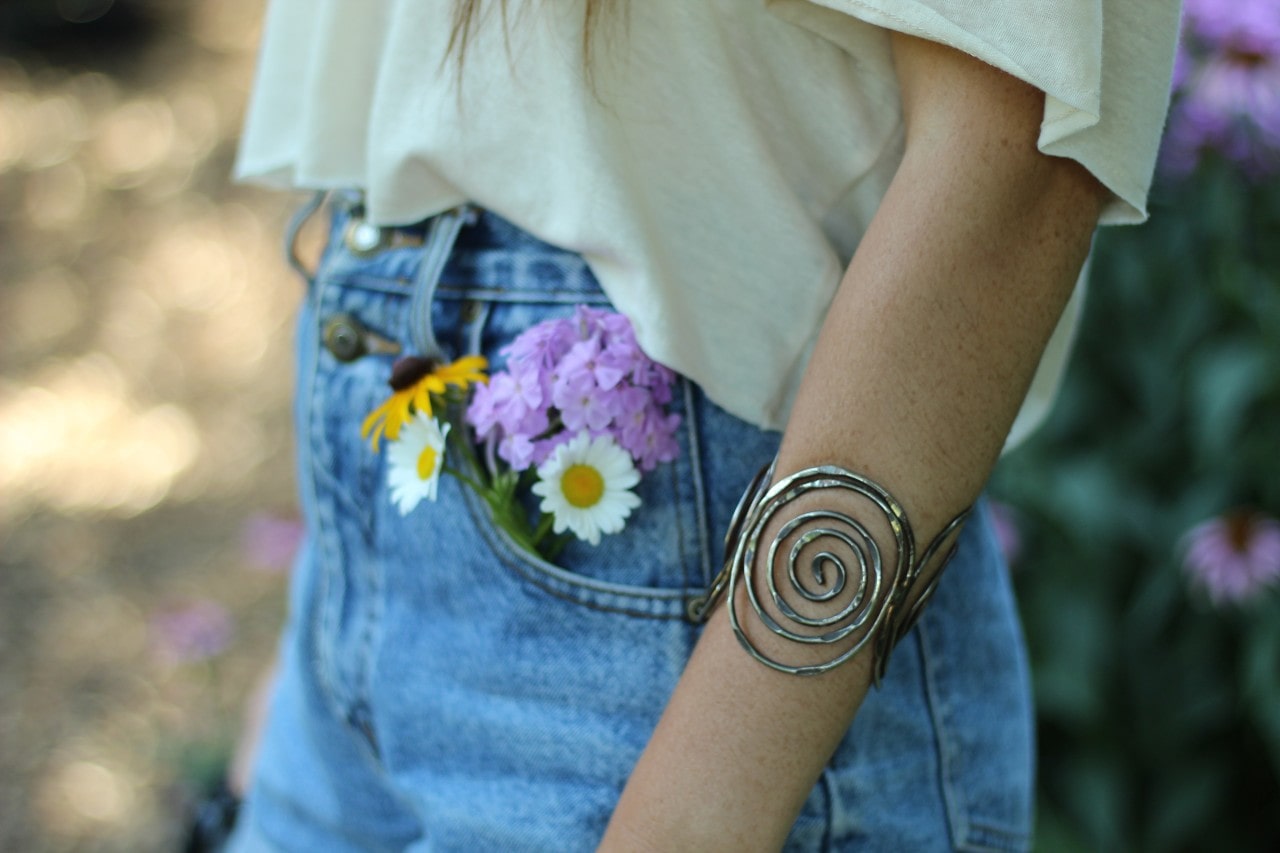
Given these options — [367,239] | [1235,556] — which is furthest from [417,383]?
[1235,556]

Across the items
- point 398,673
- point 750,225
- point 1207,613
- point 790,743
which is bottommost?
point 1207,613

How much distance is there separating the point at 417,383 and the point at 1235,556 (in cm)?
137

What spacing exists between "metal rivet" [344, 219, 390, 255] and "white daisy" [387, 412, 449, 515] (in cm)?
16

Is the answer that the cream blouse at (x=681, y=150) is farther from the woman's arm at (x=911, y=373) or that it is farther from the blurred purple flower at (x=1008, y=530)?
the blurred purple flower at (x=1008, y=530)

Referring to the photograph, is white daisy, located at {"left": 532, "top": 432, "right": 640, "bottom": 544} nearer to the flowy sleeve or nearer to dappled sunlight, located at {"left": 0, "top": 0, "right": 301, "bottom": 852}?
the flowy sleeve

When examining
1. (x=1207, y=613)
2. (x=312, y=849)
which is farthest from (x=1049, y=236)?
(x=1207, y=613)

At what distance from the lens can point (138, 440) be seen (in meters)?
4.00

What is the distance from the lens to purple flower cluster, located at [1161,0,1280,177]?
1.80 m

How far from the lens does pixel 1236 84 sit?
5.91 ft

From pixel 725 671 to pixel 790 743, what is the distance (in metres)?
0.05

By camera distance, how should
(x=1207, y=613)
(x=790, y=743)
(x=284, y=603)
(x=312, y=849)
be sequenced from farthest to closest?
(x=284, y=603)
(x=1207, y=613)
(x=312, y=849)
(x=790, y=743)

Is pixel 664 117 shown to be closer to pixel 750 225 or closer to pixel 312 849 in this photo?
pixel 750 225

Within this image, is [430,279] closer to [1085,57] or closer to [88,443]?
[1085,57]

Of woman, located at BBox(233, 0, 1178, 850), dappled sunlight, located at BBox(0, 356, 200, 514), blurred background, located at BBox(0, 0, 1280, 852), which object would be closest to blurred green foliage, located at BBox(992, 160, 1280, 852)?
blurred background, located at BBox(0, 0, 1280, 852)
